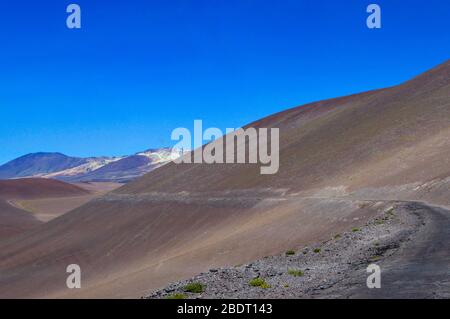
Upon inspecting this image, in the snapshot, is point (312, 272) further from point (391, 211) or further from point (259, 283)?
point (391, 211)

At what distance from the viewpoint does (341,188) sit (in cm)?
4650

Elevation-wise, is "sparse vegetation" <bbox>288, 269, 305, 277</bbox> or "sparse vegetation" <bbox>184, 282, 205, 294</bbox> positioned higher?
"sparse vegetation" <bbox>288, 269, 305, 277</bbox>

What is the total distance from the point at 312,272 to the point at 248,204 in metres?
40.8

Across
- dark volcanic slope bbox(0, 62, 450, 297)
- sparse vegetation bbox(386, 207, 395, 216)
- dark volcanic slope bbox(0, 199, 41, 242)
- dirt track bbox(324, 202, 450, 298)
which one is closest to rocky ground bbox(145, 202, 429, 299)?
dirt track bbox(324, 202, 450, 298)

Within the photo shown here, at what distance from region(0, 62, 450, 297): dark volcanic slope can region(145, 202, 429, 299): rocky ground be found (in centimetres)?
822

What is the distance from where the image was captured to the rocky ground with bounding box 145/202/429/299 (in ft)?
42.0

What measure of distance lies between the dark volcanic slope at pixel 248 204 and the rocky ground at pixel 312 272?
822 centimetres

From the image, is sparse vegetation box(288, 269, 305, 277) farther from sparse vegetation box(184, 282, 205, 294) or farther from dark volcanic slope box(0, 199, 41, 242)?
dark volcanic slope box(0, 199, 41, 242)

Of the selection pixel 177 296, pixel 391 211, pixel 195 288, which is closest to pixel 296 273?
pixel 195 288

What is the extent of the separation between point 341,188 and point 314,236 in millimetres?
16008

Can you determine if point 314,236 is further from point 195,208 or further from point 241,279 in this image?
point 195,208

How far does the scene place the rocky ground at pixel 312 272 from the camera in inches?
504

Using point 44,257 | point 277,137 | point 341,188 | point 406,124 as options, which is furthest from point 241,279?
point 277,137
